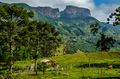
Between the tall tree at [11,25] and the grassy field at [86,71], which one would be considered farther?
the grassy field at [86,71]

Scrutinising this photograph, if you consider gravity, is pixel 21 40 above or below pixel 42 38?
below

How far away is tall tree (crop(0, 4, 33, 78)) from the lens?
3283 centimetres

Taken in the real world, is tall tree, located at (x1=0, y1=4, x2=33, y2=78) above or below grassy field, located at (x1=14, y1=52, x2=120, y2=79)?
above

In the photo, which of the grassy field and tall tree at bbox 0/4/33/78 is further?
the grassy field

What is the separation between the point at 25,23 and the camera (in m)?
35.8

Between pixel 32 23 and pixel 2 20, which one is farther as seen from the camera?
pixel 32 23

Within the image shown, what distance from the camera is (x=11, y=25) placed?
32.6 metres

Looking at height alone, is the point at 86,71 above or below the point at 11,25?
below

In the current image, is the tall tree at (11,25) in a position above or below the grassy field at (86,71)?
above

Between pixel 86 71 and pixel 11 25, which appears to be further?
pixel 86 71

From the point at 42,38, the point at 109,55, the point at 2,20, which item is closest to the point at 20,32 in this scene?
the point at 2,20

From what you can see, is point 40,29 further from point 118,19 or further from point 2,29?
point 118,19

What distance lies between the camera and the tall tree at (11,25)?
108ft

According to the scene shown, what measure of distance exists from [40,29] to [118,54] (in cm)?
5336
